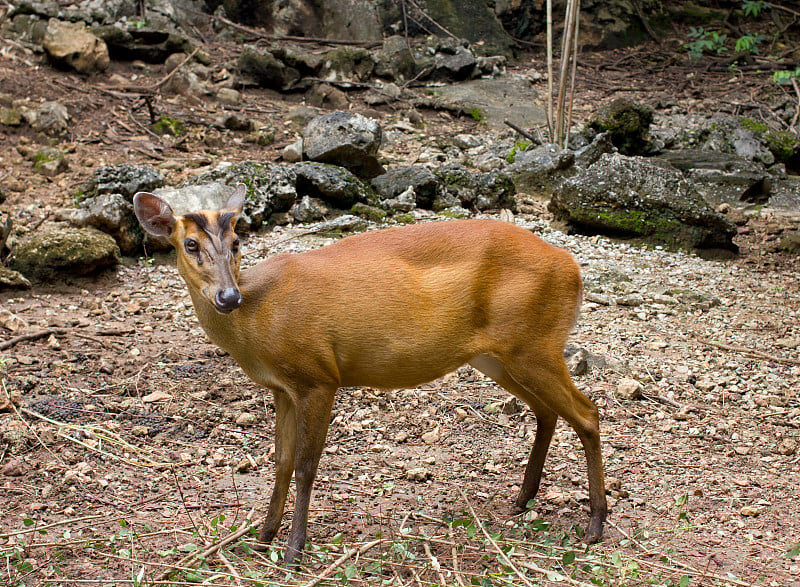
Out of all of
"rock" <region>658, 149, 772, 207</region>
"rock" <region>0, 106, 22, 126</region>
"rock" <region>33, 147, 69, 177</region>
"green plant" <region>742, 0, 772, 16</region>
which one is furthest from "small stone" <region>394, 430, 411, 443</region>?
"green plant" <region>742, 0, 772, 16</region>

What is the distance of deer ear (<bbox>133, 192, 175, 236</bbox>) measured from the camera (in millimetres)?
3674

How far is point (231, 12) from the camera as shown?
571 inches

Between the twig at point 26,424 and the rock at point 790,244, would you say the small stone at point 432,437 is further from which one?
the rock at point 790,244

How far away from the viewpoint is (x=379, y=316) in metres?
3.87

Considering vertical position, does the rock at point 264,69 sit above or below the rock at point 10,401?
above

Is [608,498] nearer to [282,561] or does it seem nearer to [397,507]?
[397,507]

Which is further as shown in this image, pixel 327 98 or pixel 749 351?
pixel 327 98

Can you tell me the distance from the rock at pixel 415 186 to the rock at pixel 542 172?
1.23m

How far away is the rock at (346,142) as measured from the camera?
29.9ft

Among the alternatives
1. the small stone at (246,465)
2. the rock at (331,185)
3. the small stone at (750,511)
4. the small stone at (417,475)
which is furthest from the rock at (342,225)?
the small stone at (750,511)

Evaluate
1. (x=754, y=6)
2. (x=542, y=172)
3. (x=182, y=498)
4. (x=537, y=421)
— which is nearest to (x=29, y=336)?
(x=182, y=498)

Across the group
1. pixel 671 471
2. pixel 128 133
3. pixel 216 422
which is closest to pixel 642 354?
pixel 671 471

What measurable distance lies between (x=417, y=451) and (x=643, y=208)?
4.58m

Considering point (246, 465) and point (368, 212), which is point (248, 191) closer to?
point (368, 212)
